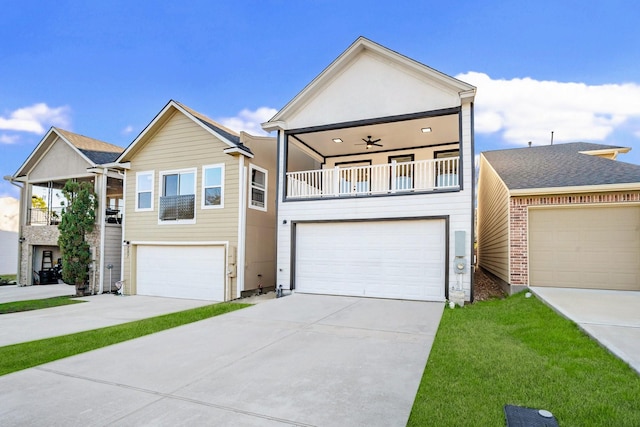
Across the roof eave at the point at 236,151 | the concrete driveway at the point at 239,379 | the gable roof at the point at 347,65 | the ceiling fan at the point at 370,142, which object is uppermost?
the gable roof at the point at 347,65

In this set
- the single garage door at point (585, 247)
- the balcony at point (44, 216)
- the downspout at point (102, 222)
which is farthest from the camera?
the balcony at point (44, 216)

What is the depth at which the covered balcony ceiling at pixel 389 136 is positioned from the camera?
10961mm

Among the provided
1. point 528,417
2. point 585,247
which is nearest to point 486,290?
point 585,247

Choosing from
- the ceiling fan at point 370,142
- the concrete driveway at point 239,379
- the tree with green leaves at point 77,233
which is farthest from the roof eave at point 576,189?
the tree with green leaves at point 77,233

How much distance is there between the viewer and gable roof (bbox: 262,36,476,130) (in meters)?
9.60

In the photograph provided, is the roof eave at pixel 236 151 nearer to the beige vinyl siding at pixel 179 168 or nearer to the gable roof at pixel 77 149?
the beige vinyl siding at pixel 179 168

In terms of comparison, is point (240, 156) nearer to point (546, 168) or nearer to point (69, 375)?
point (69, 375)

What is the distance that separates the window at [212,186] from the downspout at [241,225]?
2.33ft

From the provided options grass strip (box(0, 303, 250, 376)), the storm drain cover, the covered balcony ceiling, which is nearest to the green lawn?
the storm drain cover

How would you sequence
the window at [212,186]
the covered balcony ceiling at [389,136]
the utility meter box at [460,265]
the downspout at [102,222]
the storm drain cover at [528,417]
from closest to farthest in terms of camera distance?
the storm drain cover at [528,417] < the utility meter box at [460,265] < the covered balcony ceiling at [389,136] < the window at [212,186] < the downspout at [102,222]

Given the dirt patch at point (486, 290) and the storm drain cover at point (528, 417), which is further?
the dirt patch at point (486, 290)

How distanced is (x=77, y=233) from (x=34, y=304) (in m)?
3.17

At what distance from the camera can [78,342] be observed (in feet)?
20.4

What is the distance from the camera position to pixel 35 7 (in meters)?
17.3
